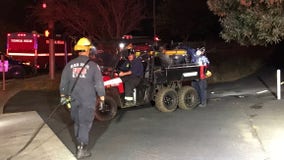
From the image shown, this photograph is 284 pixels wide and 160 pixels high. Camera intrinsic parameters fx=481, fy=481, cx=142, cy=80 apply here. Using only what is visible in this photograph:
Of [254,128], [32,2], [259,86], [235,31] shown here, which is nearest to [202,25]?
[259,86]

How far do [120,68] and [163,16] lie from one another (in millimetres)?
18391

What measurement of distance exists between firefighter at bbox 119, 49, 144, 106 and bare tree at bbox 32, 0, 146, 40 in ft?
34.1

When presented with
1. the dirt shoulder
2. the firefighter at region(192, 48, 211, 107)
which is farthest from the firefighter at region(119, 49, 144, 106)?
the dirt shoulder

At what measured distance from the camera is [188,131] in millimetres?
10250

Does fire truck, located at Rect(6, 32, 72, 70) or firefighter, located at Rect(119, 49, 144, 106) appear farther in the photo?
fire truck, located at Rect(6, 32, 72, 70)

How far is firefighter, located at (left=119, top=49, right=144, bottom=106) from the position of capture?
11992 millimetres

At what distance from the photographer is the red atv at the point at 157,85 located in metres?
11.8

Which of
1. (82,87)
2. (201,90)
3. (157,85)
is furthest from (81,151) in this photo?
(201,90)

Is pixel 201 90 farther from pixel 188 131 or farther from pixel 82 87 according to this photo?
pixel 82 87

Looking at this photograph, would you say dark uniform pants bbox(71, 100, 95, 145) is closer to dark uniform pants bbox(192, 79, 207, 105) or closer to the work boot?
the work boot

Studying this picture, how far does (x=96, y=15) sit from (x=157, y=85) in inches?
446

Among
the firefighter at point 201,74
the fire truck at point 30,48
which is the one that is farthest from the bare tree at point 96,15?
the firefighter at point 201,74

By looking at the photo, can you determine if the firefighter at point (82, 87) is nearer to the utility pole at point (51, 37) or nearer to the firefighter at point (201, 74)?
the firefighter at point (201, 74)

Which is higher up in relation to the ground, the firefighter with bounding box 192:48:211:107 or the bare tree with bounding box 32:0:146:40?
the bare tree with bounding box 32:0:146:40
